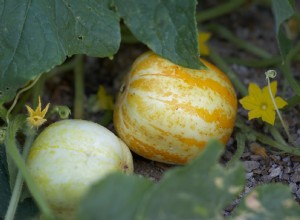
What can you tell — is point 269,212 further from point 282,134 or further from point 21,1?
point 21,1

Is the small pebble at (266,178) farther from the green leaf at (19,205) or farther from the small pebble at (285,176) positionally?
the green leaf at (19,205)

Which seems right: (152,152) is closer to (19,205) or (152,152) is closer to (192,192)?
(19,205)

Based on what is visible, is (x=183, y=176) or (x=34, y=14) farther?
(x=34, y=14)

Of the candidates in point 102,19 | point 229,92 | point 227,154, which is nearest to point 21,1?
point 102,19

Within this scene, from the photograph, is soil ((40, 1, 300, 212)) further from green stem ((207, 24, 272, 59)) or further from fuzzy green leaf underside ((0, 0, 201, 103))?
fuzzy green leaf underside ((0, 0, 201, 103))

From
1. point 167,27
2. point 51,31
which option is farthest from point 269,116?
point 51,31

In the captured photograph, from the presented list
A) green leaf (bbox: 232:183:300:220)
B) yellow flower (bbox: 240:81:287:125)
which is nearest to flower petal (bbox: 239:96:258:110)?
yellow flower (bbox: 240:81:287:125)
